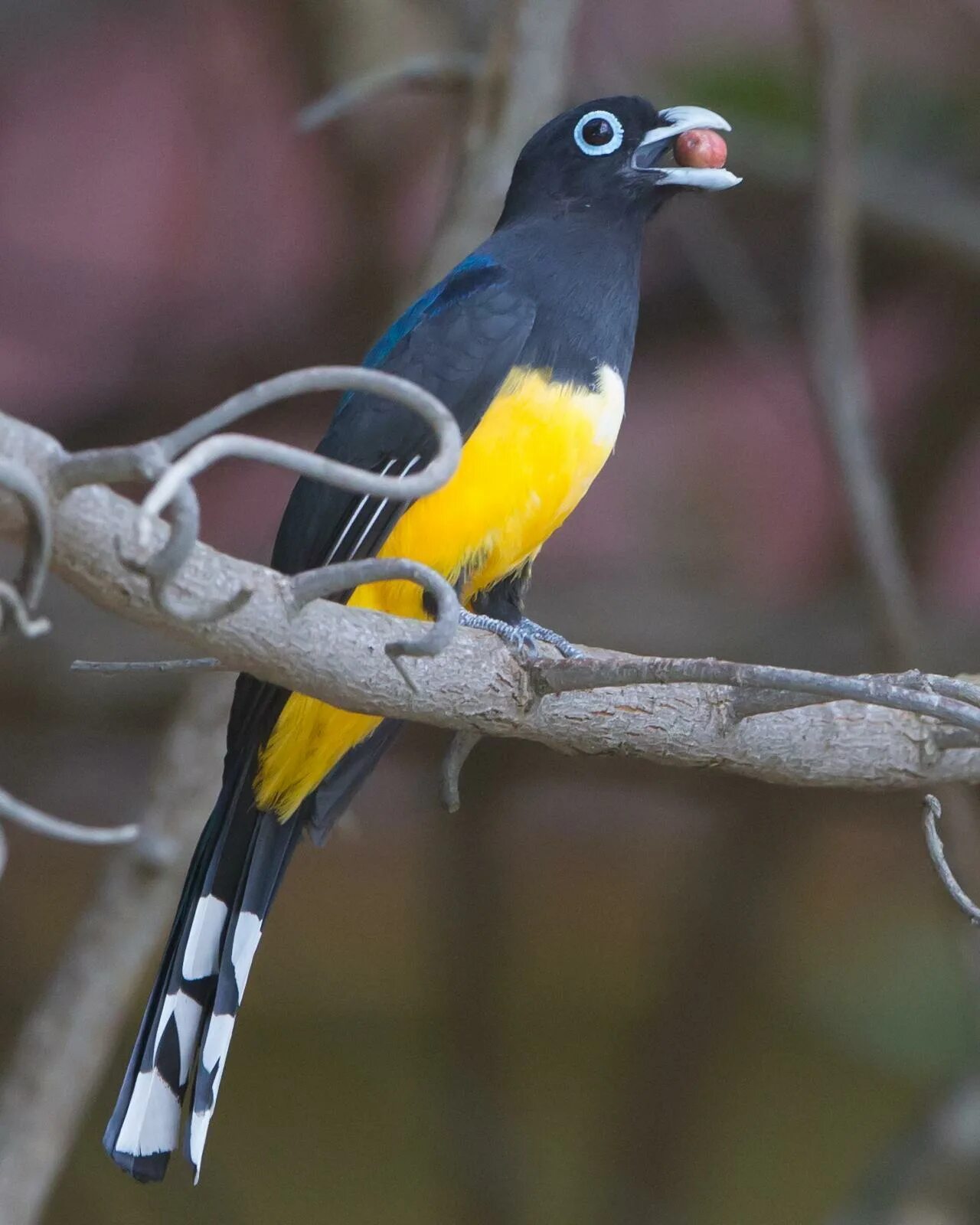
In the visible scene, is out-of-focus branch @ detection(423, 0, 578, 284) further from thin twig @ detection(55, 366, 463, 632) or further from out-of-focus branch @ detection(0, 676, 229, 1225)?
thin twig @ detection(55, 366, 463, 632)

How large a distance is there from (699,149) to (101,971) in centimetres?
157

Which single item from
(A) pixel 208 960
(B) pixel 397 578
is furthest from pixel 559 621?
(B) pixel 397 578

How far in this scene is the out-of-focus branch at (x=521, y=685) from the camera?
1.14 m

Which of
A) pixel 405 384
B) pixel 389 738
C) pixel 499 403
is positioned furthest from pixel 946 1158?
pixel 405 384

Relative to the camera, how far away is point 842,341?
3.13 metres

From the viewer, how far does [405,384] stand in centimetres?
112

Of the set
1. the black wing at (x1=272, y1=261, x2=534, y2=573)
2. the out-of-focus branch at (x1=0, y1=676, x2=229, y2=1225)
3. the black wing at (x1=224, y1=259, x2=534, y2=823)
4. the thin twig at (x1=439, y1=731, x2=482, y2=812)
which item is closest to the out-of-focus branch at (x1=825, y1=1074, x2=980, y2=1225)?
the out-of-focus branch at (x1=0, y1=676, x2=229, y2=1225)

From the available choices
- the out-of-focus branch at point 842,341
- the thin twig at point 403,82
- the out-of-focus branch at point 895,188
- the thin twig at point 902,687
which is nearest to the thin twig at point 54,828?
the thin twig at point 902,687

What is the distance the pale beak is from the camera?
7.35ft

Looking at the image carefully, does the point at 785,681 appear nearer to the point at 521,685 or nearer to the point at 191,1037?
the point at 521,685

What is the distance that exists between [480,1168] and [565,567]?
5.20 feet

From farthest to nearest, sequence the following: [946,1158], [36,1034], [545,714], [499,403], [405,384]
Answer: [946,1158] < [36,1034] < [499,403] < [545,714] < [405,384]

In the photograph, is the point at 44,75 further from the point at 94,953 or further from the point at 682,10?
the point at 94,953

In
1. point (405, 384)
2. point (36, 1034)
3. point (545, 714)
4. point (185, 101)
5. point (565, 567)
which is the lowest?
point (36, 1034)
